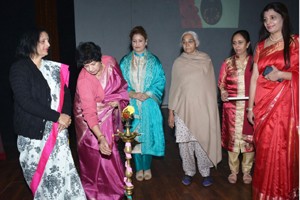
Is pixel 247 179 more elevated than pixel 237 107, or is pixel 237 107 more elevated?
pixel 237 107

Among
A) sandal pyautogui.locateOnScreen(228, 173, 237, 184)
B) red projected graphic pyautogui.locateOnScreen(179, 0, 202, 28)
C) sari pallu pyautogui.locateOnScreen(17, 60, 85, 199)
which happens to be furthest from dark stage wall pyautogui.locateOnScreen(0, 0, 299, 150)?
sandal pyautogui.locateOnScreen(228, 173, 237, 184)

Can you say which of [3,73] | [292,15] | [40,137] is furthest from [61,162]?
[292,15]

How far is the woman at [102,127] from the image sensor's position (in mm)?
2223

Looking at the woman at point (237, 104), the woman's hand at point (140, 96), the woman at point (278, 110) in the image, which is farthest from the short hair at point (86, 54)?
the woman at point (237, 104)

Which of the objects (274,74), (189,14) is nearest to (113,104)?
(274,74)

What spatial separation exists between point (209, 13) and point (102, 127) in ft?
17.1

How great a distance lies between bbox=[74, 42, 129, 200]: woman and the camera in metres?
2.22

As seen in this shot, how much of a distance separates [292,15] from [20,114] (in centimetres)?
715

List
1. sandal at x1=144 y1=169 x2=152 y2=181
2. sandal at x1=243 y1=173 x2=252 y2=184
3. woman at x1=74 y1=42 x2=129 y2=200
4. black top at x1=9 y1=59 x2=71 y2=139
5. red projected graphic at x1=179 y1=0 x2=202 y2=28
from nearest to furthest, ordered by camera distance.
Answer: black top at x1=9 y1=59 x2=71 y2=139
woman at x1=74 y1=42 x2=129 y2=200
sandal at x1=243 y1=173 x2=252 y2=184
sandal at x1=144 y1=169 x2=152 y2=181
red projected graphic at x1=179 y1=0 x2=202 y2=28

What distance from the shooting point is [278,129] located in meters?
2.08

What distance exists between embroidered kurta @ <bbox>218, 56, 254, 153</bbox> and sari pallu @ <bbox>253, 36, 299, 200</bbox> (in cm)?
56

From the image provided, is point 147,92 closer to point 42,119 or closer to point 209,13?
point 42,119

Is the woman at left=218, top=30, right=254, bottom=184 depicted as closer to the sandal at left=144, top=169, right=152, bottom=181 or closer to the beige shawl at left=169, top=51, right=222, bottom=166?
the beige shawl at left=169, top=51, right=222, bottom=166

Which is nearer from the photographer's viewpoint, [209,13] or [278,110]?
[278,110]
